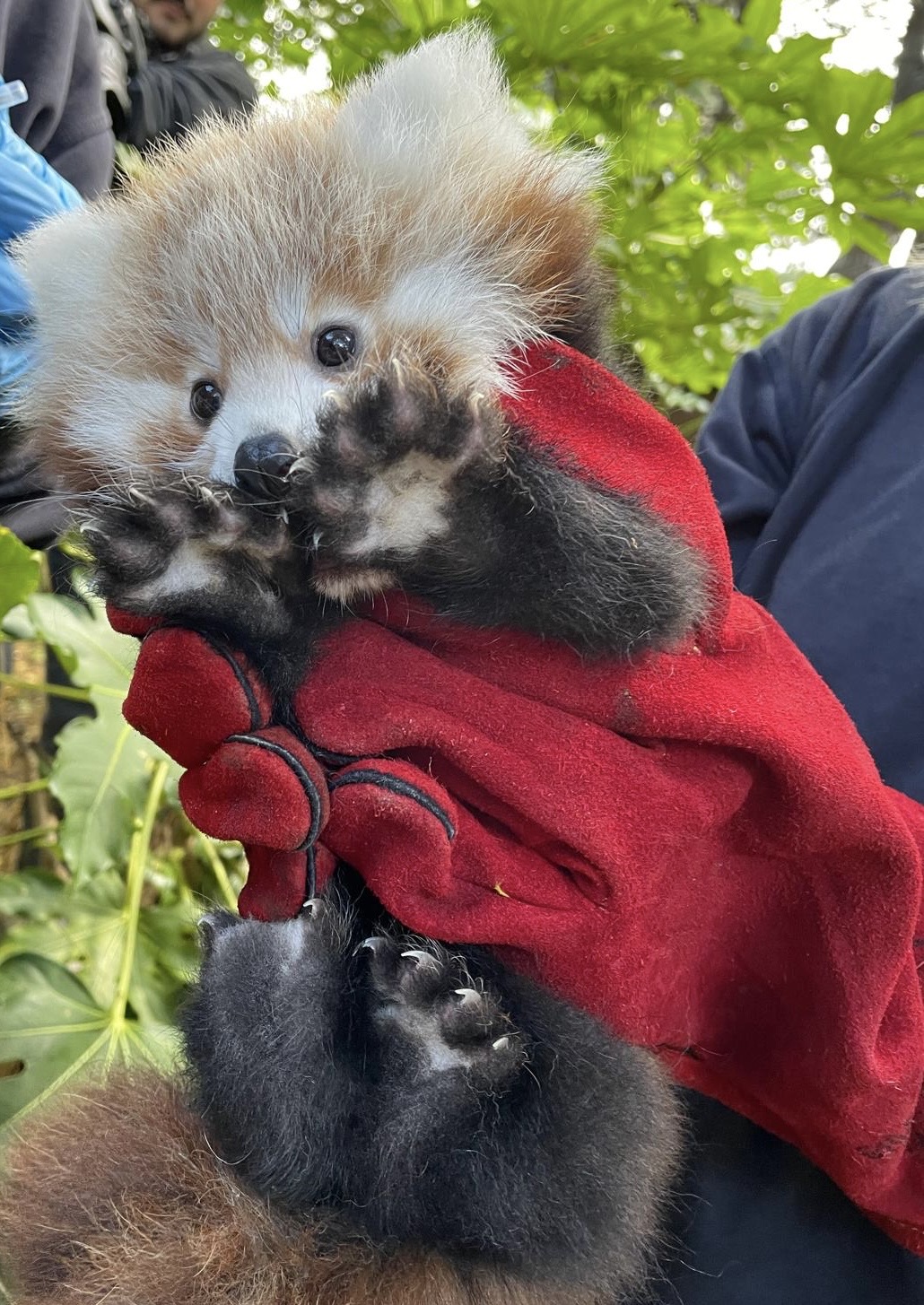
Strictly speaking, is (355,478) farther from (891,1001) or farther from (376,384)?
(891,1001)

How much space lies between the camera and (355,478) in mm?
652

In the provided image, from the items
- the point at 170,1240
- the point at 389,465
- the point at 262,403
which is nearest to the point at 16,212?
the point at 262,403

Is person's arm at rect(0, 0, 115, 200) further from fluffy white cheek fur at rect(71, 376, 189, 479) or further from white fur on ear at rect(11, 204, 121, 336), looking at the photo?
fluffy white cheek fur at rect(71, 376, 189, 479)

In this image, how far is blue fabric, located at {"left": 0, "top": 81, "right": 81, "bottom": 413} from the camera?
1.05m

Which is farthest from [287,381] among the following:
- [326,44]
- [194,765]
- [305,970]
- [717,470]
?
[326,44]

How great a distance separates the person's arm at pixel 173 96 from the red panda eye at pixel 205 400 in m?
1.13

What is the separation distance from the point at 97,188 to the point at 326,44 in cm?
54

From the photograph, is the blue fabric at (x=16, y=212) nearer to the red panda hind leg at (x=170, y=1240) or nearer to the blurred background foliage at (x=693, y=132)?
the blurred background foliage at (x=693, y=132)

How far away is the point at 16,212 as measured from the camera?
1.12 metres

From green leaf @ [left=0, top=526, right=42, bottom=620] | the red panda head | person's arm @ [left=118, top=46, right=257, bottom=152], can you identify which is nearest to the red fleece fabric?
the red panda head

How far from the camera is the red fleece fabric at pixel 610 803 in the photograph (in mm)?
679

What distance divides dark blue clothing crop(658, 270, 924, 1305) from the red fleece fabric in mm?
155

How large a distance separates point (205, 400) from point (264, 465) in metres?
0.23

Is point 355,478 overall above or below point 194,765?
above
